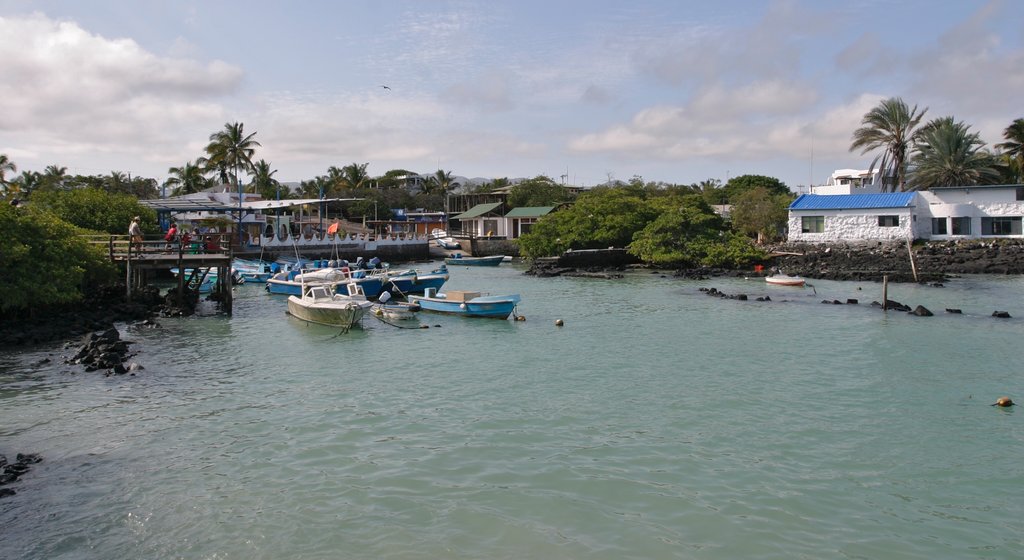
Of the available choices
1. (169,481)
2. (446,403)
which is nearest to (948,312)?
(446,403)

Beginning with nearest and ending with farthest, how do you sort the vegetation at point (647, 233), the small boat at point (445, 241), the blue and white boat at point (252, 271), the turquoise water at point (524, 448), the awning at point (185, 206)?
the turquoise water at point (524, 448) → the blue and white boat at point (252, 271) → the vegetation at point (647, 233) → the awning at point (185, 206) → the small boat at point (445, 241)

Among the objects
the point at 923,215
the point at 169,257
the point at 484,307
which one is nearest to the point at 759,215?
the point at 923,215

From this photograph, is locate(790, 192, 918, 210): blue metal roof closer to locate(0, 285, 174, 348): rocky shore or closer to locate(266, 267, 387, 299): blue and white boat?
locate(266, 267, 387, 299): blue and white boat

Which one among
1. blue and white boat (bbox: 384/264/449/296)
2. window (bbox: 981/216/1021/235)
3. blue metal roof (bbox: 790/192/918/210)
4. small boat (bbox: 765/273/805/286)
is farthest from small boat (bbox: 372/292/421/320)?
window (bbox: 981/216/1021/235)

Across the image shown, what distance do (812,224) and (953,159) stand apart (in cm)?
1389

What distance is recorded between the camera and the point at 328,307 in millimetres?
27047

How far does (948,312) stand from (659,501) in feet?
81.2

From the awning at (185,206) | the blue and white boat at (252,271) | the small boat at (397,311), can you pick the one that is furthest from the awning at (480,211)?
the small boat at (397,311)

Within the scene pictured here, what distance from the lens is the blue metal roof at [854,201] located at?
183ft

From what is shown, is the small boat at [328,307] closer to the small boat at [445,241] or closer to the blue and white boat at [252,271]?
the blue and white boat at [252,271]

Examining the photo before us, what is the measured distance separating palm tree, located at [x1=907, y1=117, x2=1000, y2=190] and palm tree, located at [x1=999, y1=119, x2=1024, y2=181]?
1.69 m

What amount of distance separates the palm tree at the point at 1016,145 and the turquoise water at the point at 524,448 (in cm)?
4613

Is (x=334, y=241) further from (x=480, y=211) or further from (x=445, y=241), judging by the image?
(x=480, y=211)

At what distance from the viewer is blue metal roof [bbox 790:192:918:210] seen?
55.8 meters
